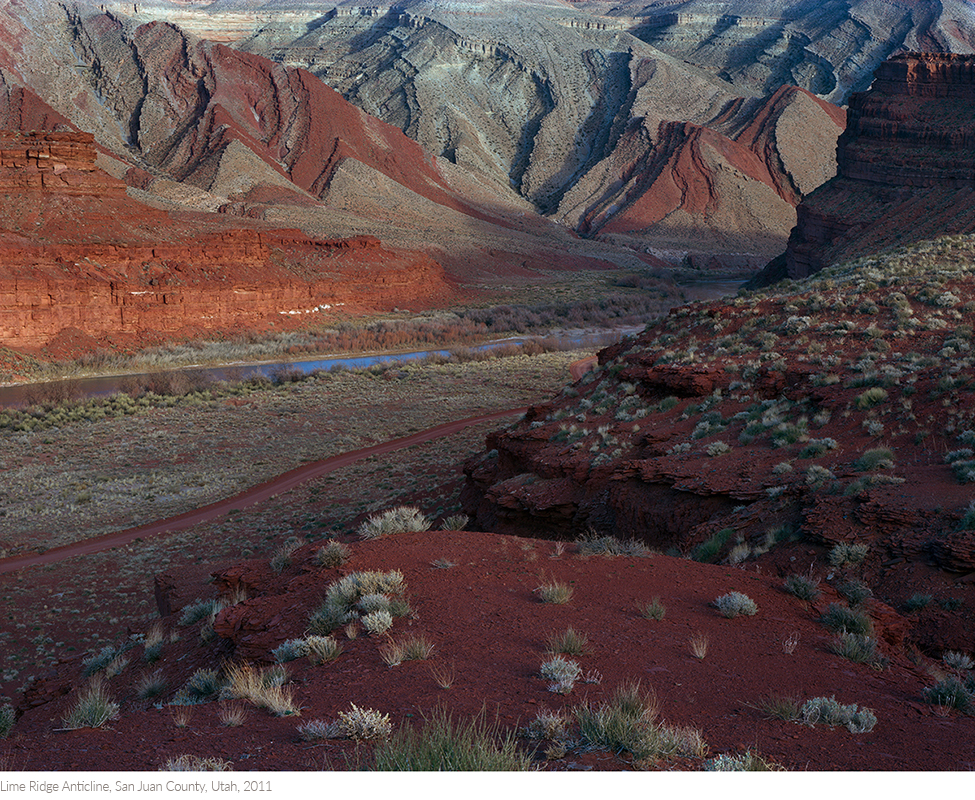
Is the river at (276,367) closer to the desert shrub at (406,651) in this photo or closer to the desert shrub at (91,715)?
the desert shrub at (91,715)

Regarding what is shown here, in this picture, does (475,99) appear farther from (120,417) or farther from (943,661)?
(943,661)

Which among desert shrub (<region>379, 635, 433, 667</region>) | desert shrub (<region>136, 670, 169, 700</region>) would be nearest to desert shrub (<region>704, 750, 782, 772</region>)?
desert shrub (<region>379, 635, 433, 667</region>)

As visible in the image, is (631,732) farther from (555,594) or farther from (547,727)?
(555,594)

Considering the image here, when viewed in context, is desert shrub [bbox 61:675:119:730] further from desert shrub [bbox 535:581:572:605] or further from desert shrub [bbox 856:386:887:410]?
desert shrub [bbox 856:386:887:410]

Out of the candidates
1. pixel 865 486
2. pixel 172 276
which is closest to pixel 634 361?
pixel 865 486

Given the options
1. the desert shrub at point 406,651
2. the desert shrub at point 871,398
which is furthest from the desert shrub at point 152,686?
the desert shrub at point 871,398
